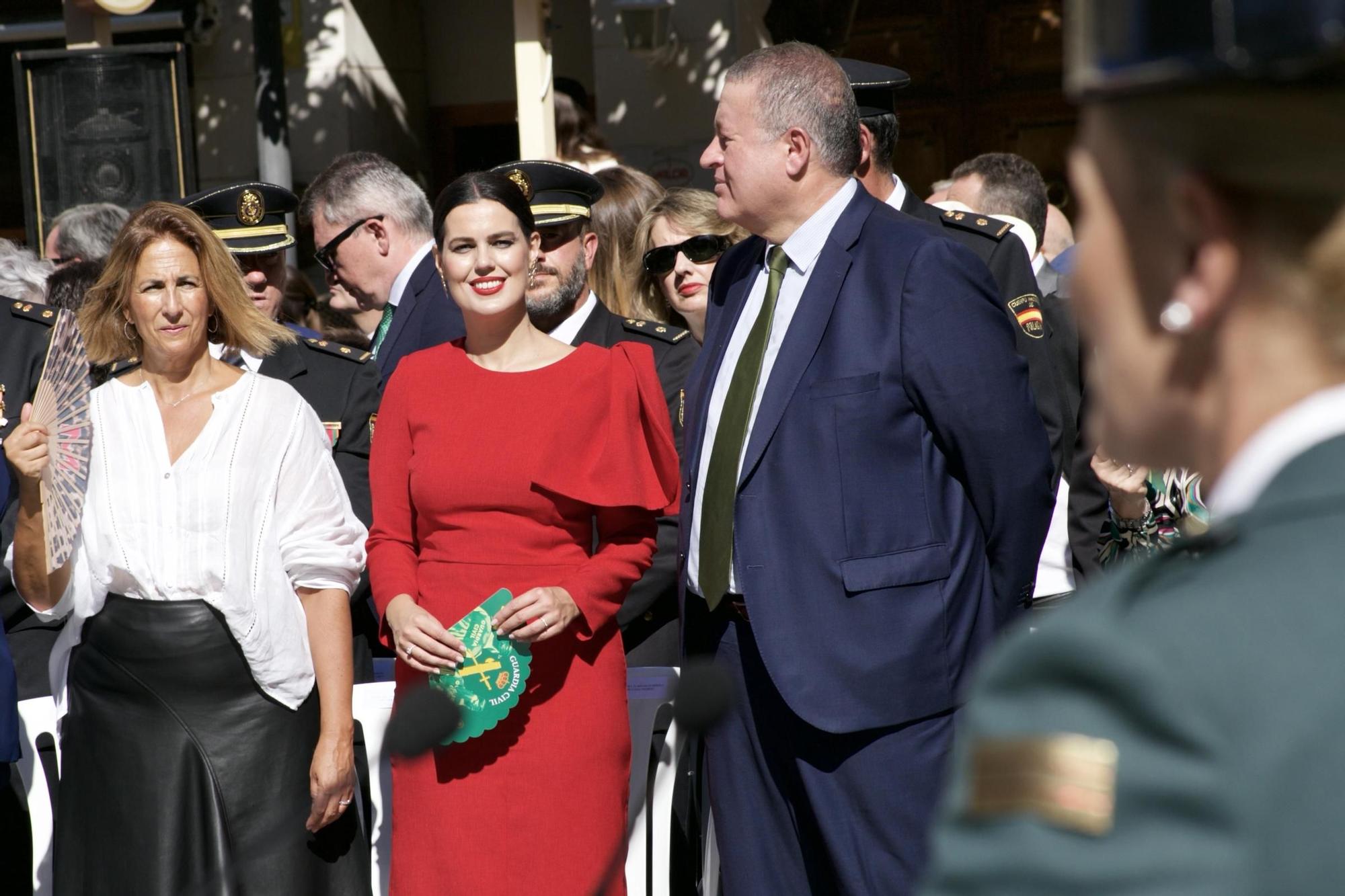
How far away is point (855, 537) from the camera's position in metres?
3.17

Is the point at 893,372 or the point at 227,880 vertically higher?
the point at 893,372

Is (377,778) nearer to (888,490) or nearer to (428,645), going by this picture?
(428,645)

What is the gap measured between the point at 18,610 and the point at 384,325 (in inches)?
58.7

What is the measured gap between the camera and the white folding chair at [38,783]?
4012 mm

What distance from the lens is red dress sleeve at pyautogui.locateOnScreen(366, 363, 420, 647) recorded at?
3.65m

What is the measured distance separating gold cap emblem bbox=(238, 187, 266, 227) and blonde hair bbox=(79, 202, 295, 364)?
1492mm

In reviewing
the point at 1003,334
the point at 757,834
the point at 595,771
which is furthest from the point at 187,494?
the point at 1003,334

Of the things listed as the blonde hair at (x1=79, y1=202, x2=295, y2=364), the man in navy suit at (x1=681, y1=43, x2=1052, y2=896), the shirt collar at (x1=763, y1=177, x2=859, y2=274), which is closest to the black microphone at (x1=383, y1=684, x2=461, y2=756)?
the man in navy suit at (x1=681, y1=43, x2=1052, y2=896)

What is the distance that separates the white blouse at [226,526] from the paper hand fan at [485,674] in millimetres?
426

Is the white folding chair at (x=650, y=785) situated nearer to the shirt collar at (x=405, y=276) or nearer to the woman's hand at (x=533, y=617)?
the woman's hand at (x=533, y=617)

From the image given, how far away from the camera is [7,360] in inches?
189

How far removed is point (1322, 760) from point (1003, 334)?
2.53 m

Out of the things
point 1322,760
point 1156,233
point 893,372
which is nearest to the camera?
point 1322,760

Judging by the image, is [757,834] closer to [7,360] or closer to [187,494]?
[187,494]
